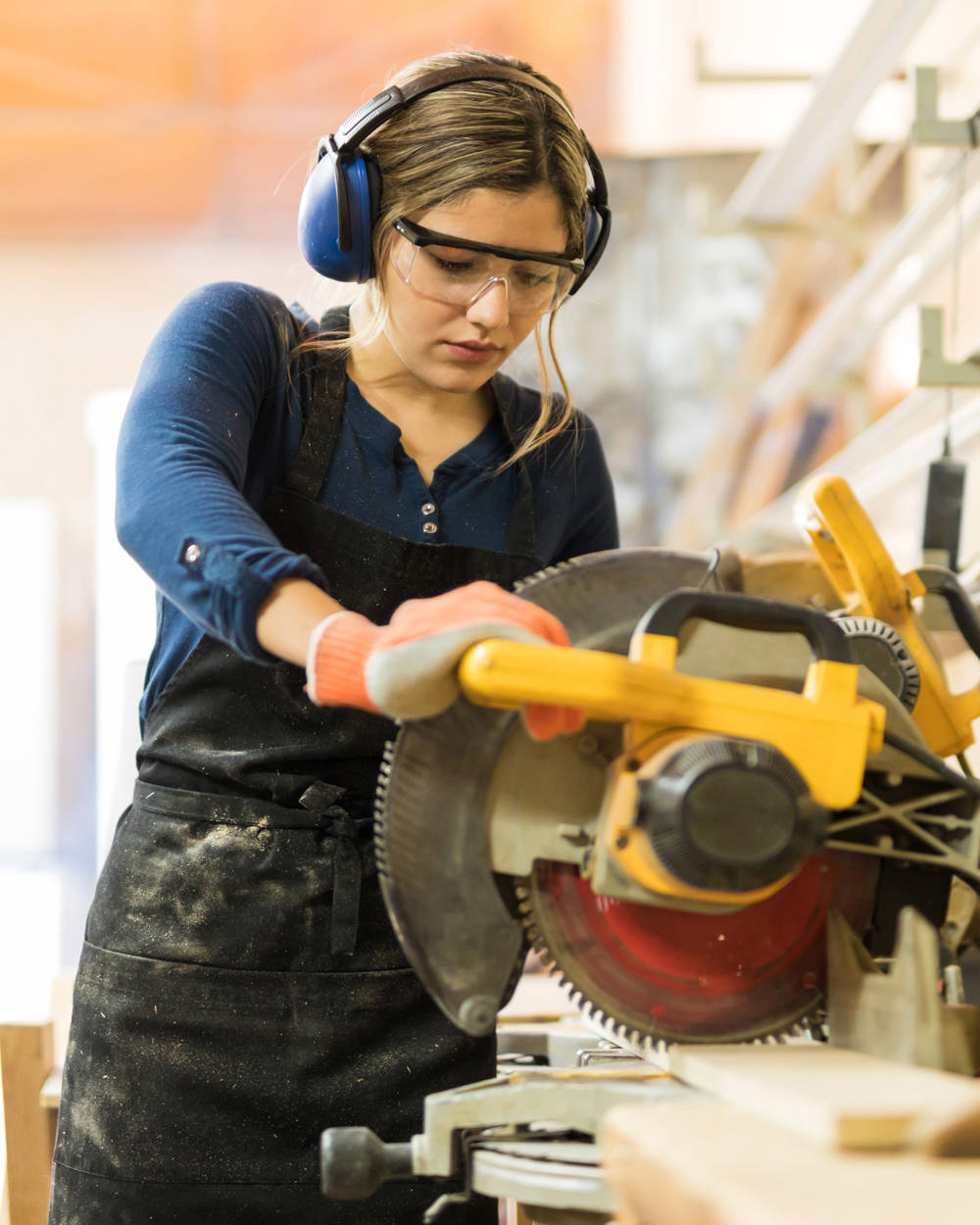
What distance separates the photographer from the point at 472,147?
1.23 meters

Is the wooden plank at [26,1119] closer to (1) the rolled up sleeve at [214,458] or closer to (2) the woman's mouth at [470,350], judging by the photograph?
(1) the rolled up sleeve at [214,458]

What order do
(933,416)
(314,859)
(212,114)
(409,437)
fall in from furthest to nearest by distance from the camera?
(212,114) → (933,416) → (409,437) → (314,859)

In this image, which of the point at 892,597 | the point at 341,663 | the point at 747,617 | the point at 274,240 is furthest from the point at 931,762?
the point at 274,240

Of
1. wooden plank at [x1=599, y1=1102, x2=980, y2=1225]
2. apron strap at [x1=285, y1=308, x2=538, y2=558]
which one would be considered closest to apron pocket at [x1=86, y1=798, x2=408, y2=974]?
apron strap at [x1=285, y1=308, x2=538, y2=558]

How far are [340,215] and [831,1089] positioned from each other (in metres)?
0.89

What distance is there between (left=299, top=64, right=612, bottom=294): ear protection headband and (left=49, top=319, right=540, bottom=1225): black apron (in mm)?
157

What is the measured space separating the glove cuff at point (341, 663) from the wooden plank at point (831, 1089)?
0.32 m

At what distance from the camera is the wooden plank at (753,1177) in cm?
59

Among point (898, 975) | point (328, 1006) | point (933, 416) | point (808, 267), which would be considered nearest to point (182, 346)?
point (328, 1006)

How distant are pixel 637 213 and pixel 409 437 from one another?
4039 millimetres

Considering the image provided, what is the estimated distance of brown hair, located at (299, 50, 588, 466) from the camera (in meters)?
1.23

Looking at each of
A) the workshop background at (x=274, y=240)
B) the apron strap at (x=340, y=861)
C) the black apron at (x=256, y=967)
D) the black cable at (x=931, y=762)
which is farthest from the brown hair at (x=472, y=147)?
the workshop background at (x=274, y=240)

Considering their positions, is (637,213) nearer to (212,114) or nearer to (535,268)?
(212,114)

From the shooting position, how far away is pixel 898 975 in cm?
87
